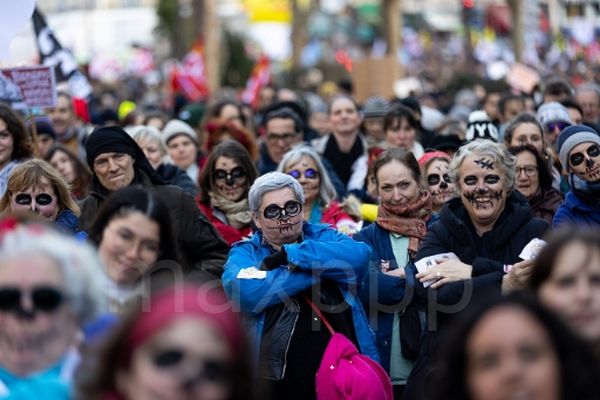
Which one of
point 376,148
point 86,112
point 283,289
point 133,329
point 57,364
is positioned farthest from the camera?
point 86,112

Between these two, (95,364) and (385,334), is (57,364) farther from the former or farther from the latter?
(385,334)

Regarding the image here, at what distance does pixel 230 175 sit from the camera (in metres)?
9.38

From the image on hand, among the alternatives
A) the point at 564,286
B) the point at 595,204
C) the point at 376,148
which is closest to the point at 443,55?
the point at 376,148

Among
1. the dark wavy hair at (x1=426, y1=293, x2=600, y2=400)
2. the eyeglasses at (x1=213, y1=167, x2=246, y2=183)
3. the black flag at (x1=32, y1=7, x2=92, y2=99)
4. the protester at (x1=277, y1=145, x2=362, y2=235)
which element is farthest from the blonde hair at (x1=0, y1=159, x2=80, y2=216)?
the black flag at (x1=32, y1=7, x2=92, y2=99)

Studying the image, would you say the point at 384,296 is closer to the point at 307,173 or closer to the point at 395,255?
the point at 395,255

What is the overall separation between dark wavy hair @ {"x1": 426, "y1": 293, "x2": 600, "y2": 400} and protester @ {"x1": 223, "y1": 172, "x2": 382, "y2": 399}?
298cm

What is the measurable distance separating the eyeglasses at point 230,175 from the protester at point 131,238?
3.94 m

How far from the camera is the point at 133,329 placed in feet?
12.3

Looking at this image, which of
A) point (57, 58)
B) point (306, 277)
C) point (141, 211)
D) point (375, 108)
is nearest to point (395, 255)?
point (306, 277)

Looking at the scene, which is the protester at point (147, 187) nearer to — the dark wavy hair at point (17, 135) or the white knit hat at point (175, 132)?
the dark wavy hair at point (17, 135)

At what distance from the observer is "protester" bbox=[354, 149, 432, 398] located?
755 cm

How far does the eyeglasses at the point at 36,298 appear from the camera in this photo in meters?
4.14

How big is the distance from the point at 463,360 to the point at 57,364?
121 cm

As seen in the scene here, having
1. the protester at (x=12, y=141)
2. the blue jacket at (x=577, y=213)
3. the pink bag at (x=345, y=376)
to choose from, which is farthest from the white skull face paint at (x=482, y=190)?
the protester at (x=12, y=141)
